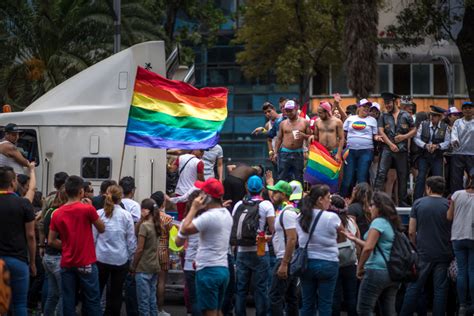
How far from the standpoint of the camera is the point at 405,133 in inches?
693

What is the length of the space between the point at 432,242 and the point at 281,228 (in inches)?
84.1

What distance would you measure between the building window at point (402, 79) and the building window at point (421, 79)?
0.84ft

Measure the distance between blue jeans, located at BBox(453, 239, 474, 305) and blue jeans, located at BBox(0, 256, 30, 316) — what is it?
18.0 ft

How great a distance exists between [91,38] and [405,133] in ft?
53.2

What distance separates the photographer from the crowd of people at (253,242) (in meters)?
11.7

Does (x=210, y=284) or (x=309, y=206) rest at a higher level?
(x=309, y=206)

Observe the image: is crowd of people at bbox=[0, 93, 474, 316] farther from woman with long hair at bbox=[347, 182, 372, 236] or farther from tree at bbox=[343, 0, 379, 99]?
tree at bbox=[343, 0, 379, 99]

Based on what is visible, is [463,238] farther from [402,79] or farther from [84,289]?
[402,79]

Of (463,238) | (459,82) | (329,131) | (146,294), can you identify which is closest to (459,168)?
(329,131)

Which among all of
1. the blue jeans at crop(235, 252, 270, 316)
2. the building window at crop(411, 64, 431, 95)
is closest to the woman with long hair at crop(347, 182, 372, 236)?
the blue jeans at crop(235, 252, 270, 316)

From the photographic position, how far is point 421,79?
54.7 meters

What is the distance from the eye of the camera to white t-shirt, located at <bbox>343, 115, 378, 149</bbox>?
17.8 m

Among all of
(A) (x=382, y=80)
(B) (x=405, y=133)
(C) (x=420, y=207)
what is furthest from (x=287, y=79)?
(C) (x=420, y=207)

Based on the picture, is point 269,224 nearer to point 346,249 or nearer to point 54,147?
point 346,249
